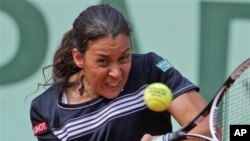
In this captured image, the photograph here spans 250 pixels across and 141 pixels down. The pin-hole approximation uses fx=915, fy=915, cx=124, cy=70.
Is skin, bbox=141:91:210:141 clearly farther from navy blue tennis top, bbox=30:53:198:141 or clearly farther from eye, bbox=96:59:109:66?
eye, bbox=96:59:109:66

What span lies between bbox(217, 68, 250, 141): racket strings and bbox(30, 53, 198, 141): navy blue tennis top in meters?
0.44

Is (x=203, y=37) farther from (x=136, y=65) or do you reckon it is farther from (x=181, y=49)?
(x=136, y=65)

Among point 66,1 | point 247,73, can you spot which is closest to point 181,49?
point 66,1

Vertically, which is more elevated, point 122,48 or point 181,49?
point 122,48

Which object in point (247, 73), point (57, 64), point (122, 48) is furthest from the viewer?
point (247, 73)

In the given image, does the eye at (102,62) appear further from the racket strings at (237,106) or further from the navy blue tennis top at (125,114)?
the racket strings at (237,106)

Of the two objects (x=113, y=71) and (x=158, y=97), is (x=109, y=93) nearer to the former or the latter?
(x=113, y=71)

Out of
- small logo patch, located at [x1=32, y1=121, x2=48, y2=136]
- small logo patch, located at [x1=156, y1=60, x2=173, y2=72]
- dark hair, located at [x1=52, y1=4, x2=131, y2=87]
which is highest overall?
dark hair, located at [x1=52, y1=4, x2=131, y2=87]

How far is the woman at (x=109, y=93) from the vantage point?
2.50 meters

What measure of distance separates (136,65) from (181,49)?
1341 mm

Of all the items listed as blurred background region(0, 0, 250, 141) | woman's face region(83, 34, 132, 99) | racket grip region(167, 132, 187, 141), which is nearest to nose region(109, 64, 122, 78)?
woman's face region(83, 34, 132, 99)

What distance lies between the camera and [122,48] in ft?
8.14

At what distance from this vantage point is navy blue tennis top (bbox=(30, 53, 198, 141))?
256 cm

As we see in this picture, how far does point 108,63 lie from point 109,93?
4.2 inches
